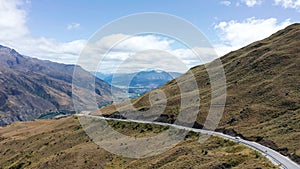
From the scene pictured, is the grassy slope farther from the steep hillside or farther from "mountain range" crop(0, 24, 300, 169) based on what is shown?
the steep hillside

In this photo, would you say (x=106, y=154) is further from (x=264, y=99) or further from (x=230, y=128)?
(x=264, y=99)

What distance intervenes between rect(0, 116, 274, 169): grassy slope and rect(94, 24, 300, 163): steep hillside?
27.8 ft

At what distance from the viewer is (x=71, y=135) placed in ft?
325

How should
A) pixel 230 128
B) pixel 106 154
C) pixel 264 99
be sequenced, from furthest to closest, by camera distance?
pixel 264 99 → pixel 230 128 → pixel 106 154

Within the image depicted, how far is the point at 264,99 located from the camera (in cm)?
8500

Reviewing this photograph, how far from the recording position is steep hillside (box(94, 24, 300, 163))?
61656mm

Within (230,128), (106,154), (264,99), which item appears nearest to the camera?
(106,154)

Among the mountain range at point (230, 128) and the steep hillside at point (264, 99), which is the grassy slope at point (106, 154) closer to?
the mountain range at point (230, 128)

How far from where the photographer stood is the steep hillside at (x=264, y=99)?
202 feet

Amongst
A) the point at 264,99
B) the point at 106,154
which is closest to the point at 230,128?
the point at 264,99

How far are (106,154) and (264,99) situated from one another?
4436 cm

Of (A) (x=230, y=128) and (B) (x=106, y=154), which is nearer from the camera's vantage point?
(B) (x=106, y=154)

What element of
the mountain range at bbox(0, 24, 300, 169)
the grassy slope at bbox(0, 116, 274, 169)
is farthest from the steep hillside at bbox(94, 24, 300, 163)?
the grassy slope at bbox(0, 116, 274, 169)

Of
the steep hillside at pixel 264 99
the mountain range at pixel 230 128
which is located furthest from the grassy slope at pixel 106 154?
the steep hillside at pixel 264 99
